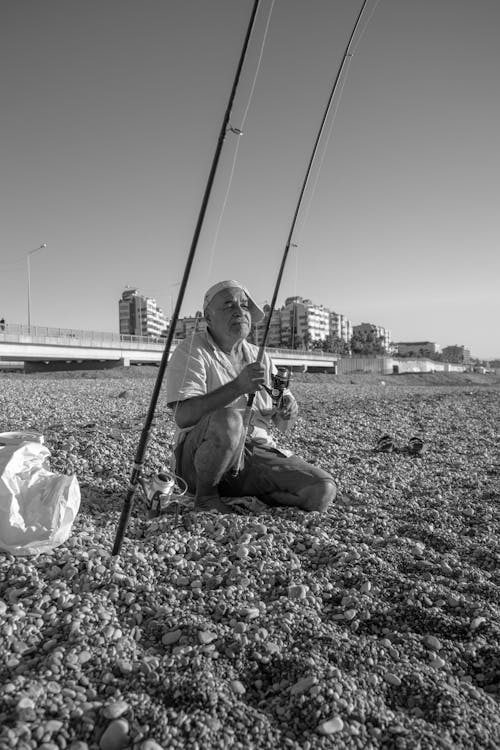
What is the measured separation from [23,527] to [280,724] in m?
2.05

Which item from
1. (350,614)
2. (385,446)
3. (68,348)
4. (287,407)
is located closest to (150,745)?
(350,614)

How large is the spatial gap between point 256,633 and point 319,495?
2020mm

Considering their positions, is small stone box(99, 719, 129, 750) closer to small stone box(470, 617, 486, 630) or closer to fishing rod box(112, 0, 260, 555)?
fishing rod box(112, 0, 260, 555)

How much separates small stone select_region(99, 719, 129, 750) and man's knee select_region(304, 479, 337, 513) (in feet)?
9.13

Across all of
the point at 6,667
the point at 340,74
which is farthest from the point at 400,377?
the point at 6,667

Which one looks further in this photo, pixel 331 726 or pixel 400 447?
pixel 400 447

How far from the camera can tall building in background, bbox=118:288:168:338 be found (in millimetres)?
165500

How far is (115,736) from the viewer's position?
186 centimetres

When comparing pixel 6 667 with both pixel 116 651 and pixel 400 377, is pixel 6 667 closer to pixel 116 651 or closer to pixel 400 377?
pixel 116 651

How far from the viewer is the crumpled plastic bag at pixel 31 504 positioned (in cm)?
321

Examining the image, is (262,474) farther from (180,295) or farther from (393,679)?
(393,679)

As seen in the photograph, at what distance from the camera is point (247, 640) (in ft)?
8.26

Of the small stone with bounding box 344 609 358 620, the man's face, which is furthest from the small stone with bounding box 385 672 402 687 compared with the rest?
the man's face

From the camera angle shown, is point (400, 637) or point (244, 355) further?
point (244, 355)
